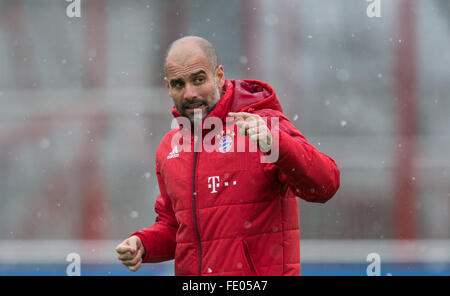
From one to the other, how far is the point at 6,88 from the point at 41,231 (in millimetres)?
1278

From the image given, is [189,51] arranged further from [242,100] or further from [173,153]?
[173,153]

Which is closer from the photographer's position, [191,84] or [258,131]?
[258,131]

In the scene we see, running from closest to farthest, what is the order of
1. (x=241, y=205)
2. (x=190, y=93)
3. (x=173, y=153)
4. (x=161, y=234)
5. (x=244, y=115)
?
(x=244, y=115), (x=241, y=205), (x=190, y=93), (x=173, y=153), (x=161, y=234)

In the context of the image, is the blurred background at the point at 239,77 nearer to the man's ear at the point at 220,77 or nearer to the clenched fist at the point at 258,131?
the man's ear at the point at 220,77

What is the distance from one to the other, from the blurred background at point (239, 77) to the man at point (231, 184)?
263 centimetres

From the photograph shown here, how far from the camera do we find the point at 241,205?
207cm

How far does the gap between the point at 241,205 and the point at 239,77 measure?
112 inches

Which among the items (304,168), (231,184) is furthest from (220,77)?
(304,168)

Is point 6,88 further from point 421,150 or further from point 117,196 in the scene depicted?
point 421,150

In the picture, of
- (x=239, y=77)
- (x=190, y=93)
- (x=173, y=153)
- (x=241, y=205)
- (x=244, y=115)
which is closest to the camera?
(x=244, y=115)

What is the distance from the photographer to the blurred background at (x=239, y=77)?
4832 mm

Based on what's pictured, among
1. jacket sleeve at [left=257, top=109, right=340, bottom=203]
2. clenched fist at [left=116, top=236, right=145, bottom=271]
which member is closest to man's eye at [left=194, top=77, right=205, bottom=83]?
jacket sleeve at [left=257, top=109, right=340, bottom=203]
